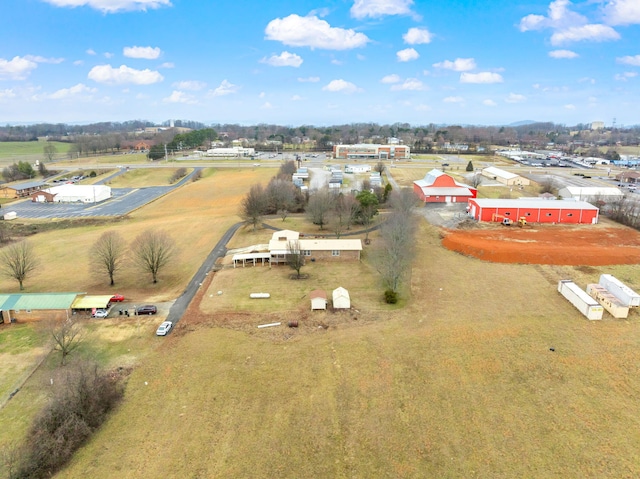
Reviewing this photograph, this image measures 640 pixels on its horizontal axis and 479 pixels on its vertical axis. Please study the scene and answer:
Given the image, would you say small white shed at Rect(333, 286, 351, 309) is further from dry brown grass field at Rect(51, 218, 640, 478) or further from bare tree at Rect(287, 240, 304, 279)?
bare tree at Rect(287, 240, 304, 279)

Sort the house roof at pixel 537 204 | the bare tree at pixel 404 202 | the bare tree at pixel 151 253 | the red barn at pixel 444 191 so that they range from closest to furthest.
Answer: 1. the bare tree at pixel 151 253
2. the bare tree at pixel 404 202
3. the house roof at pixel 537 204
4. the red barn at pixel 444 191

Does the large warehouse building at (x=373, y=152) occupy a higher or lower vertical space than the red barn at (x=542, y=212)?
higher

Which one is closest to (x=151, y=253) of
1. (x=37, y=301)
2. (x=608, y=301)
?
(x=37, y=301)

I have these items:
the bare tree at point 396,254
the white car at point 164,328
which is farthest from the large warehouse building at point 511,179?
the white car at point 164,328

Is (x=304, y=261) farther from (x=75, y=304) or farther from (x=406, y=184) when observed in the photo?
(x=406, y=184)

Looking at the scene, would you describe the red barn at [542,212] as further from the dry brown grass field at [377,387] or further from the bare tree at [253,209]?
the bare tree at [253,209]

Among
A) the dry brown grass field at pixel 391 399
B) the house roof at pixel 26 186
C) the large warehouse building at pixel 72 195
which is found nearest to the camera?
the dry brown grass field at pixel 391 399

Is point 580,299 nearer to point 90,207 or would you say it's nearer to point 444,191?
point 444,191
